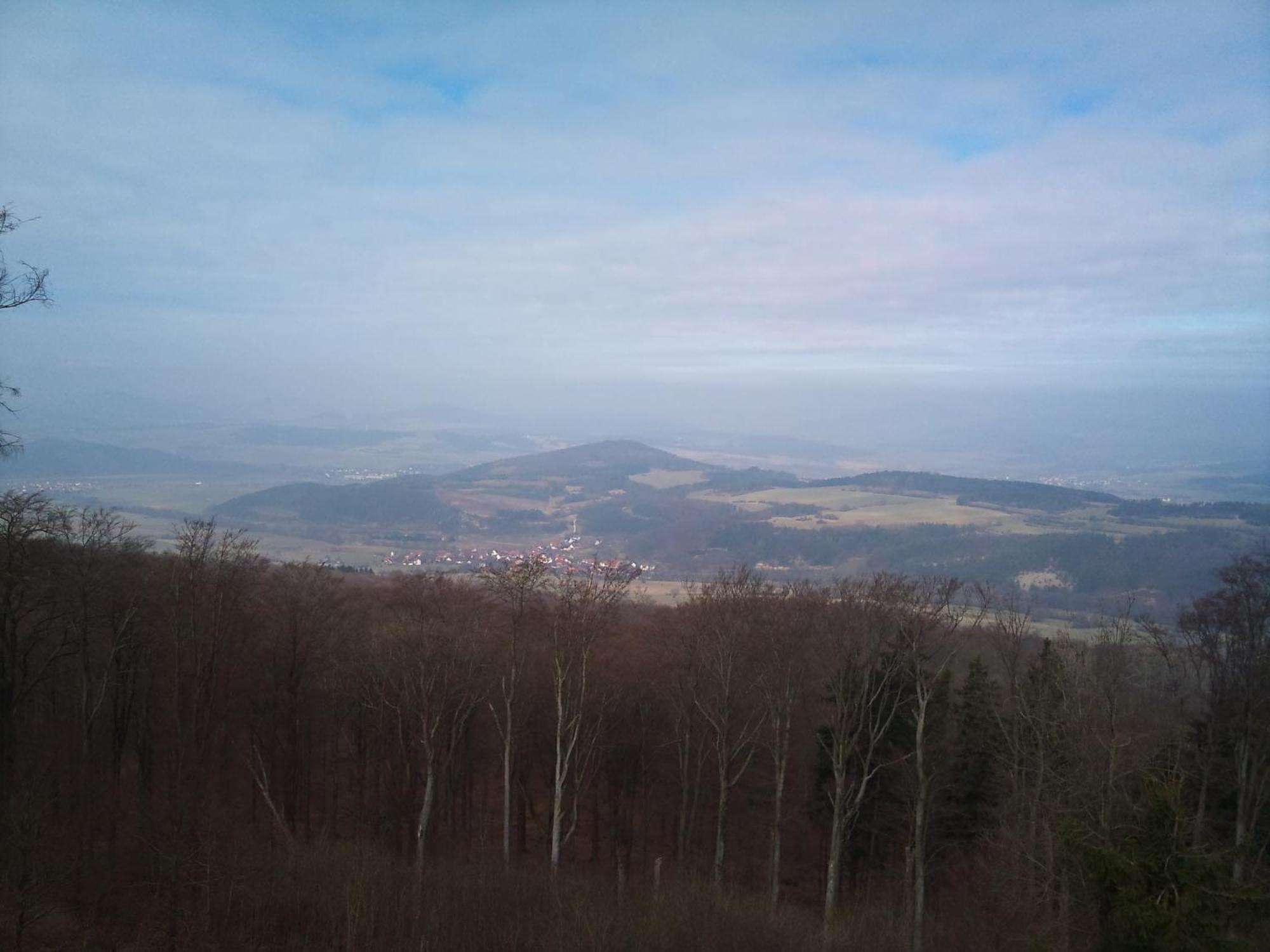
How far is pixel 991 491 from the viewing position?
223ft

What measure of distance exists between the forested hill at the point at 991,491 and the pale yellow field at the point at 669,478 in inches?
588

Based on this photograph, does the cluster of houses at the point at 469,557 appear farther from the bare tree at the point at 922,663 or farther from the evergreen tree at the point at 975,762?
the bare tree at the point at 922,663

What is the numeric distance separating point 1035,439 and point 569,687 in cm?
15385

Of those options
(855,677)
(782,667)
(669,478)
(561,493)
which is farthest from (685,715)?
(669,478)

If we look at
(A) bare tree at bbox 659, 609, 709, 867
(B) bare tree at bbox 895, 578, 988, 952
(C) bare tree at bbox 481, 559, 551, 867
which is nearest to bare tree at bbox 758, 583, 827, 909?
(A) bare tree at bbox 659, 609, 709, 867

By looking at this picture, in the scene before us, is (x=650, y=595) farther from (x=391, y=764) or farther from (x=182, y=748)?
(x=182, y=748)

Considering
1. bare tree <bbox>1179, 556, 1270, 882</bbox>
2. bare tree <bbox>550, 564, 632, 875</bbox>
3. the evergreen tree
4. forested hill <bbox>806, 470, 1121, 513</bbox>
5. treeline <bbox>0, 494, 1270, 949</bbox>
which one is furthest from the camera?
forested hill <bbox>806, 470, 1121, 513</bbox>

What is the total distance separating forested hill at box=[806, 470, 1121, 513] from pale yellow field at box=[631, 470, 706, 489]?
14.9 m

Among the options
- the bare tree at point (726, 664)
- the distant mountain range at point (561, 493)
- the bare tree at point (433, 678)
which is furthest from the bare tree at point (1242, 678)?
the distant mountain range at point (561, 493)

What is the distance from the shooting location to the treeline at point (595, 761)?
12.2 m

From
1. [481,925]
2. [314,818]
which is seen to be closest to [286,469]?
[314,818]

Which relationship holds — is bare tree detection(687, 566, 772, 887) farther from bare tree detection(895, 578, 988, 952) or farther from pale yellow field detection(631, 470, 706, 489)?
pale yellow field detection(631, 470, 706, 489)

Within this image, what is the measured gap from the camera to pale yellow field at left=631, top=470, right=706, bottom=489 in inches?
3147

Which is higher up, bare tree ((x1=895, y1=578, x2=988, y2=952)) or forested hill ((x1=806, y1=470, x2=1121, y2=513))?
forested hill ((x1=806, y1=470, x2=1121, y2=513))
